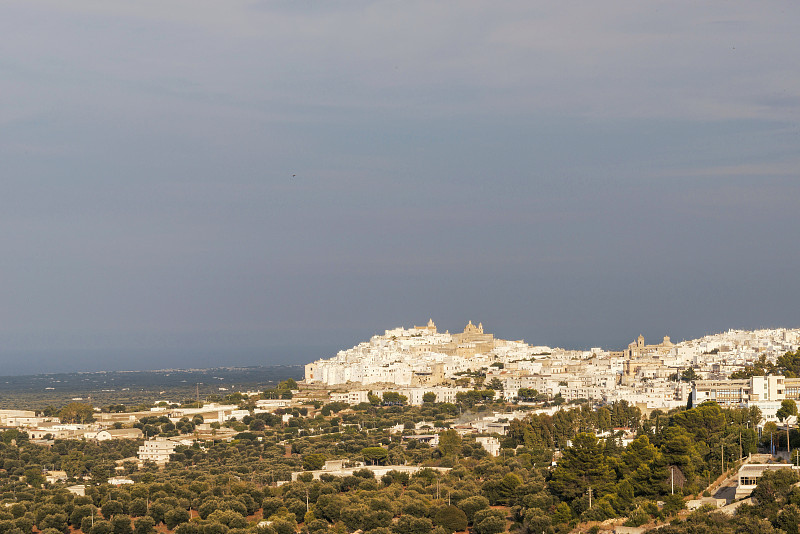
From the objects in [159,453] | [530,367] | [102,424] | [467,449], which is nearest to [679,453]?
[467,449]

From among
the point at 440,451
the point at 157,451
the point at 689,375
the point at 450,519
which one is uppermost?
the point at 689,375

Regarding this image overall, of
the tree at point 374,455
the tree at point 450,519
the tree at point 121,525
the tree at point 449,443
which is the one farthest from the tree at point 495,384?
the tree at point 121,525

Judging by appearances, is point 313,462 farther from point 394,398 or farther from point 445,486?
point 394,398

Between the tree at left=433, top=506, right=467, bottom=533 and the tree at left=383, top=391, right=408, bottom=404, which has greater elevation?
the tree at left=383, top=391, right=408, bottom=404

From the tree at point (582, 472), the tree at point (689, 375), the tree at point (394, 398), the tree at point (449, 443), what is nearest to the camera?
the tree at point (582, 472)

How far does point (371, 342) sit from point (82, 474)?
61756mm

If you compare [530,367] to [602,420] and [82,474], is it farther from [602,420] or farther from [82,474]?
[82,474]

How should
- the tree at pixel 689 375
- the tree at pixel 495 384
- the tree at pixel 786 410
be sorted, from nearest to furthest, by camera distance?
the tree at pixel 786 410, the tree at pixel 689 375, the tree at pixel 495 384

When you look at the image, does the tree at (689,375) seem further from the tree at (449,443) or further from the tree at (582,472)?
the tree at (582,472)

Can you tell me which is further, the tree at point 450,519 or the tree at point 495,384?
the tree at point 495,384

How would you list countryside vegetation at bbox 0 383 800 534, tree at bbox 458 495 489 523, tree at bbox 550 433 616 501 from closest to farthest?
countryside vegetation at bbox 0 383 800 534
tree at bbox 550 433 616 501
tree at bbox 458 495 489 523

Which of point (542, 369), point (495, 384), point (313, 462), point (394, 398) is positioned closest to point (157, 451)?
point (313, 462)

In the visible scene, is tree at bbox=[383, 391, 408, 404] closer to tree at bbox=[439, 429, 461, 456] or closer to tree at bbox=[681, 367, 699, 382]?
tree at bbox=[681, 367, 699, 382]

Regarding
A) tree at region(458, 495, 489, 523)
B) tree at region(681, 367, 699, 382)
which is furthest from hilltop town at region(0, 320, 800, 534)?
tree at region(681, 367, 699, 382)
